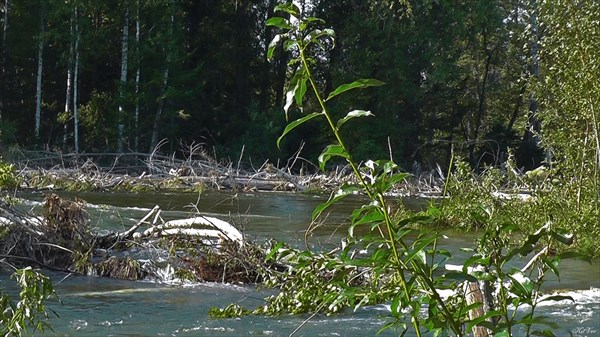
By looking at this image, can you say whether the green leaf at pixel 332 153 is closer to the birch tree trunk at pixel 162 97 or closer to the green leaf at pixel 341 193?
the green leaf at pixel 341 193

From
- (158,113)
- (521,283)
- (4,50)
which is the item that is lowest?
(158,113)

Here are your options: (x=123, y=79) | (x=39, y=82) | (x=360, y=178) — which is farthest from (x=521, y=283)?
(x=39, y=82)

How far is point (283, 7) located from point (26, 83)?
3289 centimetres

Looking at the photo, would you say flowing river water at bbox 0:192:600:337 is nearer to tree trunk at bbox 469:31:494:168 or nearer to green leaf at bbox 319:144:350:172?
green leaf at bbox 319:144:350:172

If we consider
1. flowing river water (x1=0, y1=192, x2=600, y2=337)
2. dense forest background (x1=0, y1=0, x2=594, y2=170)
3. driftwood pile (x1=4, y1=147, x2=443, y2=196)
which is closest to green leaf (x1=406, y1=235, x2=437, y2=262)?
flowing river water (x1=0, y1=192, x2=600, y2=337)

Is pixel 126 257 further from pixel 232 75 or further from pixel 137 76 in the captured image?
pixel 232 75

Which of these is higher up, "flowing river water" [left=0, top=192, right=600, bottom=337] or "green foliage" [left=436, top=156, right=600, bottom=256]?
"green foliage" [left=436, top=156, right=600, bottom=256]

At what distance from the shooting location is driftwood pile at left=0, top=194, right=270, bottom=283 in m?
10.9

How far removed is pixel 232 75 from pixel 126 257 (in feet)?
81.7

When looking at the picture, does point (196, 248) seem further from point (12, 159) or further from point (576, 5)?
point (12, 159)

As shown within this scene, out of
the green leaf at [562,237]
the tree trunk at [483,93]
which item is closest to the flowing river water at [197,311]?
the green leaf at [562,237]

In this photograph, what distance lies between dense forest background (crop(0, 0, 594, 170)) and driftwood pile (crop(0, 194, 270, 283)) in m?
19.6

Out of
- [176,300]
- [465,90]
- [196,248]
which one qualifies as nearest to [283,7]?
[176,300]

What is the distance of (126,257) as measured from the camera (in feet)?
37.6
